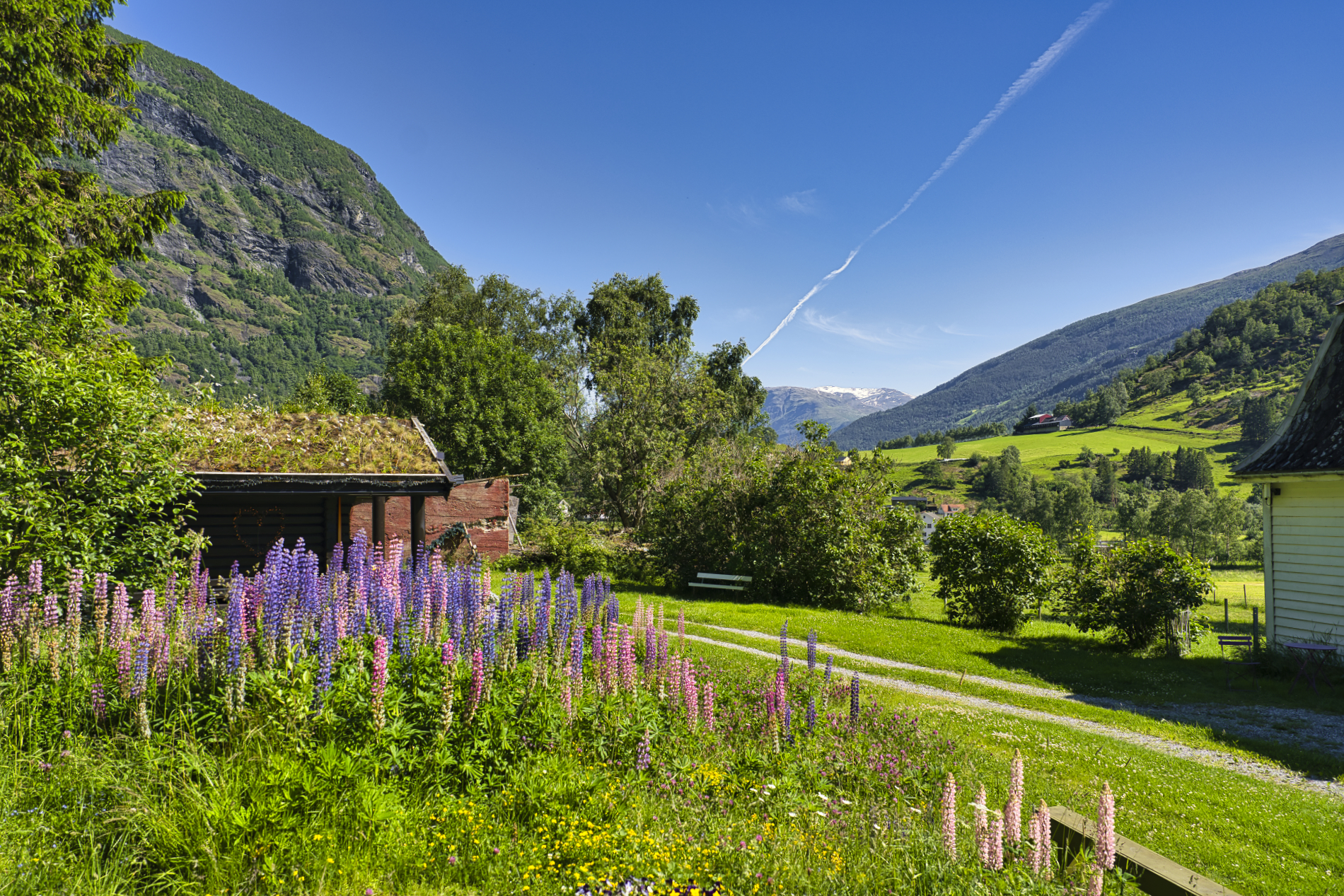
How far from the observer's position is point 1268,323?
445ft

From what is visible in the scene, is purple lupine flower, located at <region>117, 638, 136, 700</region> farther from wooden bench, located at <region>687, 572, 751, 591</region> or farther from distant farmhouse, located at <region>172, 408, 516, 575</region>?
wooden bench, located at <region>687, 572, 751, 591</region>

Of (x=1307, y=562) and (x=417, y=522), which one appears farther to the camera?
(x=417, y=522)

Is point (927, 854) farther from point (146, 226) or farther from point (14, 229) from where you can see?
point (146, 226)

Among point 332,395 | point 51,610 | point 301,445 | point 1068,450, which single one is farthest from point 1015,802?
point 1068,450

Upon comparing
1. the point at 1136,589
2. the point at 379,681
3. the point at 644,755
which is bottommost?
the point at 1136,589

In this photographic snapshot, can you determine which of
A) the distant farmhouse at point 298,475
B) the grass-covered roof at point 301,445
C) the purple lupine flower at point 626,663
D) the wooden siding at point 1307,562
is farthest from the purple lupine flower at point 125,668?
the wooden siding at point 1307,562

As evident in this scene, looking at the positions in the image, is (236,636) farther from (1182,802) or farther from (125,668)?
(1182,802)

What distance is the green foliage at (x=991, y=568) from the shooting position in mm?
15383

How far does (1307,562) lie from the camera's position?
37.2 feet

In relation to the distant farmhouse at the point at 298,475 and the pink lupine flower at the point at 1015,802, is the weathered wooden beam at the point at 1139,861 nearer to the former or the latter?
the pink lupine flower at the point at 1015,802

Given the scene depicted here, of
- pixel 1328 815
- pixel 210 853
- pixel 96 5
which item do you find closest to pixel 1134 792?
pixel 1328 815

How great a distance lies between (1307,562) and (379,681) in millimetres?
15626

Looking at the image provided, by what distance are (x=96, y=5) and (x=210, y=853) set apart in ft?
54.7

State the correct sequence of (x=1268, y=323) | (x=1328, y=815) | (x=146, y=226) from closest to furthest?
1. (x=1328, y=815)
2. (x=146, y=226)
3. (x=1268, y=323)
